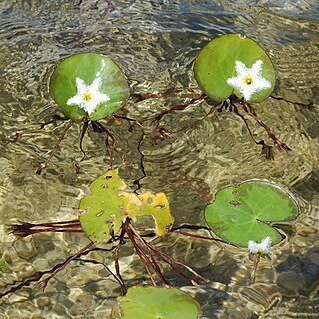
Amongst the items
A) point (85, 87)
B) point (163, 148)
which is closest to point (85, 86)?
point (85, 87)

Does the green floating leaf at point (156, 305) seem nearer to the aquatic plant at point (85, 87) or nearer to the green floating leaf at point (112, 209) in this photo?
the green floating leaf at point (112, 209)

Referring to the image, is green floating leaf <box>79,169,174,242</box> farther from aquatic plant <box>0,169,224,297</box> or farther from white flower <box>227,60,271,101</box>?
white flower <box>227,60,271,101</box>

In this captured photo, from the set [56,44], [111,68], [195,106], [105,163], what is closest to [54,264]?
[105,163]

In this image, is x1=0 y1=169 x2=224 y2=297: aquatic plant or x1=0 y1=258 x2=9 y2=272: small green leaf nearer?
x1=0 y1=169 x2=224 y2=297: aquatic plant

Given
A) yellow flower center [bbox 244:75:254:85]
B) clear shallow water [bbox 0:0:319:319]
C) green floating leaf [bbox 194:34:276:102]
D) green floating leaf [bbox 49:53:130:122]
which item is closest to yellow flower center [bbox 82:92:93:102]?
green floating leaf [bbox 49:53:130:122]

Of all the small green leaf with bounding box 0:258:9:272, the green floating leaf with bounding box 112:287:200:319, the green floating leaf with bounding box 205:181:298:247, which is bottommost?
the small green leaf with bounding box 0:258:9:272

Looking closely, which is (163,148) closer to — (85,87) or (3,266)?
(85,87)

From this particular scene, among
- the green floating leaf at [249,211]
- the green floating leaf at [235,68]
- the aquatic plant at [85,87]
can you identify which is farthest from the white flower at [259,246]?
the aquatic plant at [85,87]

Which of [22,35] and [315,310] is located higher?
[22,35]

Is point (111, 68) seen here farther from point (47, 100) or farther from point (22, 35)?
point (22, 35)
